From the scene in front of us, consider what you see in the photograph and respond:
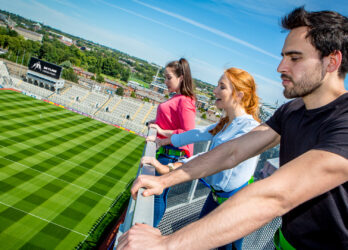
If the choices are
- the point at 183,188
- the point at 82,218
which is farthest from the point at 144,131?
the point at 183,188

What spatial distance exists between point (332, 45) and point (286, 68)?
0.26m

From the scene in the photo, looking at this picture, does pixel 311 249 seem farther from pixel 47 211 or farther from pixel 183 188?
pixel 47 211

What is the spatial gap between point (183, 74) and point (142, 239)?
3.04 meters

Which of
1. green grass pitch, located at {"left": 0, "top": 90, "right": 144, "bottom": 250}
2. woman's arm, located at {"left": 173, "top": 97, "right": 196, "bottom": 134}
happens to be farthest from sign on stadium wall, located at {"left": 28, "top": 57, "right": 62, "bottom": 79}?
woman's arm, located at {"left": 173, "top": 97, "right": 196, "bottom": 134}

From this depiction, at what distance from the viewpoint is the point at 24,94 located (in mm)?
Result: 39000

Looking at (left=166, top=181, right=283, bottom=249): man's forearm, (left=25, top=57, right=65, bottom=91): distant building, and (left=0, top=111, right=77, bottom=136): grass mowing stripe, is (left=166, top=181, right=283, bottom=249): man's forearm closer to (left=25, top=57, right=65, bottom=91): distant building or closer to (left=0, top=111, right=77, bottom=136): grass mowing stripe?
(left=0, top=111, right=77, bottom=136): grass mowing stripe

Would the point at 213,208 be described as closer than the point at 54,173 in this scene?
Yes

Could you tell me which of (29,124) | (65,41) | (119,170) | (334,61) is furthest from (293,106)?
(65,41)

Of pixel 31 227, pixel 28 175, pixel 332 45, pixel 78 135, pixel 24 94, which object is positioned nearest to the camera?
pixel 332 45

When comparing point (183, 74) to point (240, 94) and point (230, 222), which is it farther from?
point (230, 222)

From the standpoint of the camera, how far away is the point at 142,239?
0.91 m

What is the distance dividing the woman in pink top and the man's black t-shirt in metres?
1.92

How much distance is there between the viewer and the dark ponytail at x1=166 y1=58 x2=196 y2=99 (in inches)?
142

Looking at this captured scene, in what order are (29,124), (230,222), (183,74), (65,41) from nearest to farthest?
(230,222) → (183,74) → (29,124) → (65,41)
